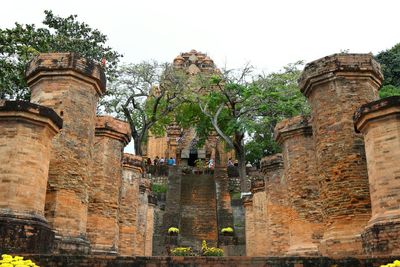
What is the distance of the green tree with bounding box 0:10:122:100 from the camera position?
17.7m

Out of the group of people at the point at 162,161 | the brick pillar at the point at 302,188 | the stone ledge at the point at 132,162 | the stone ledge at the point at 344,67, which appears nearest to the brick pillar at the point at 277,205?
the brick pillar at the point at 302,188

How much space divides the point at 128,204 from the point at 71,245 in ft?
23.9

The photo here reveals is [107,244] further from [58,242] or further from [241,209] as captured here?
[241,209]

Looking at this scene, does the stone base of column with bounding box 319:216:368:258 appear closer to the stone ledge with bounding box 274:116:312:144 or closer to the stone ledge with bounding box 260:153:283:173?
the stone ledge with bounding box 274:116:312:144

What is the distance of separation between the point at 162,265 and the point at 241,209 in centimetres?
2294

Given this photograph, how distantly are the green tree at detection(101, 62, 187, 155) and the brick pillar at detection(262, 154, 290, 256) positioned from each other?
1179 centimetres

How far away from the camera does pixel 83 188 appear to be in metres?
11.5

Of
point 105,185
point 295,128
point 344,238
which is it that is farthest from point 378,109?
point 105,185

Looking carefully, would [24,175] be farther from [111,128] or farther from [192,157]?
[192,157]

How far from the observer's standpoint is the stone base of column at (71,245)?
1045 cm

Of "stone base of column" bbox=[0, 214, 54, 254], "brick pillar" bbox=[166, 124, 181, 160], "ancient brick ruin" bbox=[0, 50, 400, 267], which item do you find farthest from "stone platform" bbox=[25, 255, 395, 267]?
"brick pillar" bbox=[166, 124, 181, 160]

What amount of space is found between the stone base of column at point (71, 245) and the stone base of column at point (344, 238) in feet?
17.9

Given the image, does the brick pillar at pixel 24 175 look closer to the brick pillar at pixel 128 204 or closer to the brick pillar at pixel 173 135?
the brick pillar at pixel 128 204

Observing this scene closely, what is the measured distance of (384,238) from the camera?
9.16m
